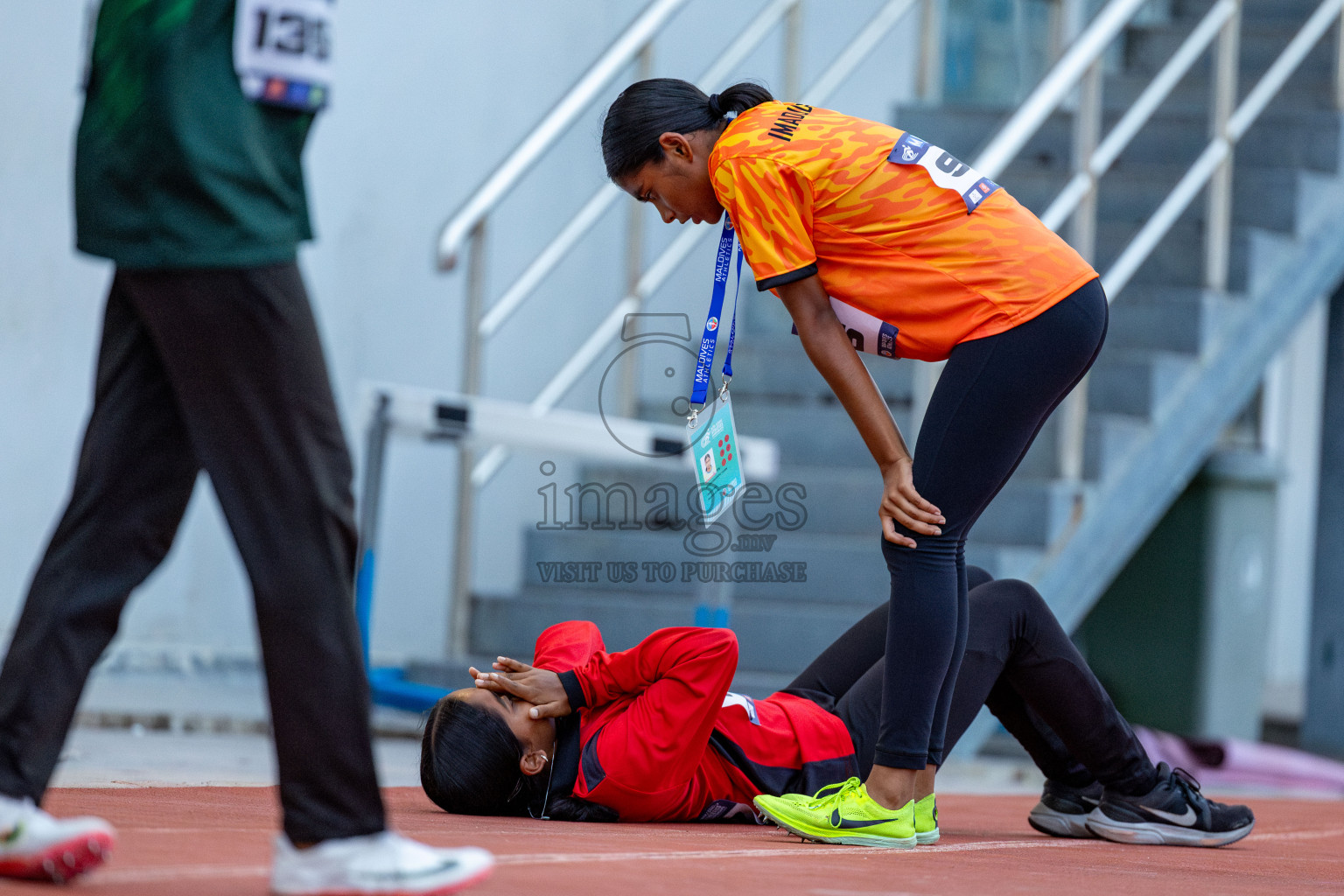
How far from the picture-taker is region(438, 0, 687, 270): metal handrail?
387 cm

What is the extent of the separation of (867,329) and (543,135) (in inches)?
79.6

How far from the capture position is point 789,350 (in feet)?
15.4

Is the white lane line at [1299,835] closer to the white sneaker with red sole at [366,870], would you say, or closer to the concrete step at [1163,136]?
the white sneaker with red sole at [366,870]

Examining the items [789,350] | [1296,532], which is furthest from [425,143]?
[1296,532]

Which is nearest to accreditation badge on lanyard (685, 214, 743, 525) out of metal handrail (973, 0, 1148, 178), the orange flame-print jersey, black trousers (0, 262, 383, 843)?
the orange flame-print jersey

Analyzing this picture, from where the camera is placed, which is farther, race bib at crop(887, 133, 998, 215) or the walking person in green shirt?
race bib at crop(887, 133, 998, 215)

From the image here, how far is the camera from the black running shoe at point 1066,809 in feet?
8.09

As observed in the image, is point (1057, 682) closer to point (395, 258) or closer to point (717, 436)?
point (717, 436)

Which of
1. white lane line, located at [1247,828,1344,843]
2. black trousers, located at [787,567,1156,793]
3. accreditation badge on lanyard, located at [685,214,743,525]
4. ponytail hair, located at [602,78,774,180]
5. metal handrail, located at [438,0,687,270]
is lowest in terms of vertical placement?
white lane line, located at [1247,828,1344,843]

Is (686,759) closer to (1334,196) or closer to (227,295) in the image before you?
(227,295)

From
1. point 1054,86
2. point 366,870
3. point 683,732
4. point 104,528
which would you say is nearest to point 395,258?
A: point 1054,86

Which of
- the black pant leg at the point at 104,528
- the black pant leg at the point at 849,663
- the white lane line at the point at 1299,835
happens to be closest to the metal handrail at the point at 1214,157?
the white lane line at the point at 1299,835

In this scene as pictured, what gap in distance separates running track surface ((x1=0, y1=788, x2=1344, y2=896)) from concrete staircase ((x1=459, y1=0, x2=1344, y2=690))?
49.4 inches

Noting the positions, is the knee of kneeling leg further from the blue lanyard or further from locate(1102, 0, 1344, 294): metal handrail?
locate(1102, 0, 1344, 294): metal handrail
